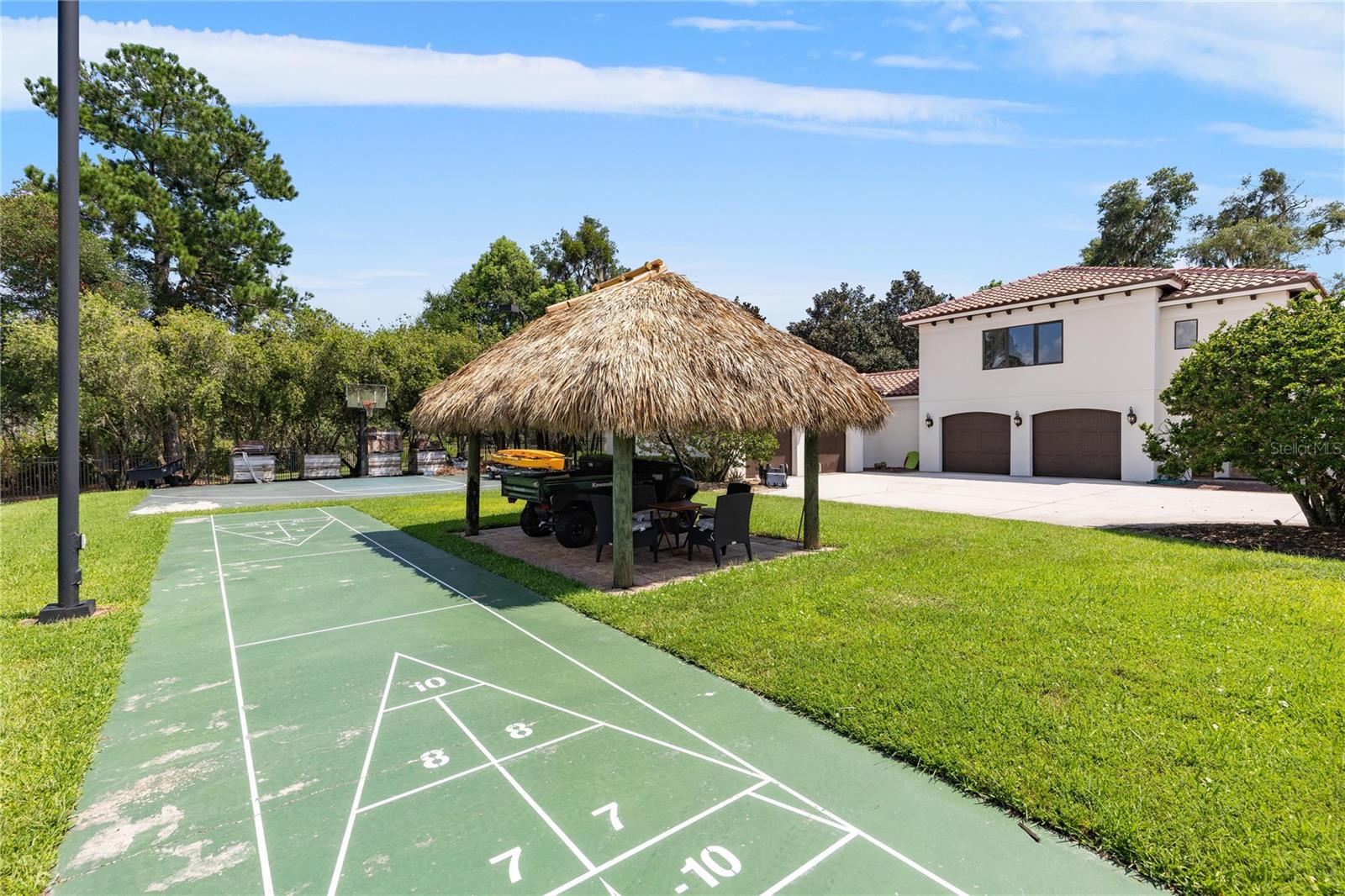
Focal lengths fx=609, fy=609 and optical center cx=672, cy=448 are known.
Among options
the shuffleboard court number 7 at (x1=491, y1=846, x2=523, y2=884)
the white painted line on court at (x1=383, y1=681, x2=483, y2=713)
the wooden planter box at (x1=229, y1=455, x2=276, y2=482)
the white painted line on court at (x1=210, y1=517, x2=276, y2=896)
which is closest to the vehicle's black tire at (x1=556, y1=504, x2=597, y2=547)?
the white painted line on court at (x1=210, y1=517, x2=276, y2=896)

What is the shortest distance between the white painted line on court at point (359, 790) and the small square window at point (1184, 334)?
23.4m

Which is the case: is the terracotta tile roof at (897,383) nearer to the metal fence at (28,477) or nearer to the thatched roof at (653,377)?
the thatched roof at (653,377)

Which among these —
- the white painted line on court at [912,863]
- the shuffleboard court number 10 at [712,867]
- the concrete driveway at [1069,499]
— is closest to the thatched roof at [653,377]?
the shuffleboard court number 10 at [712,867]

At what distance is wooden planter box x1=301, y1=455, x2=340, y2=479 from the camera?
24.0 metres

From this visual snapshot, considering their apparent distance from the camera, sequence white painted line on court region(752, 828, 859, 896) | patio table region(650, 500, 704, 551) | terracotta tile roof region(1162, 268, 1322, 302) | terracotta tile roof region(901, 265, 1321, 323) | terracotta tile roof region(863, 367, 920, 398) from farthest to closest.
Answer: terracotta tile roof region(863, 367, 920, 398) < terracotta tile roof region(901, 265, 1321, 323) < terracotta tile roof region(1162, 268, 1322, 302) < patio table region(650, 500, 704, 551) < white painted line on court region(752, 828, 859, 896)

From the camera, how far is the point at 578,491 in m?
10.2

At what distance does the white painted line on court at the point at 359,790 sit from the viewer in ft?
9.27

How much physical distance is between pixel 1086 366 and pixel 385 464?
26.2 meters

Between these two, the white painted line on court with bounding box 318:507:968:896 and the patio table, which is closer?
the white painted line on court with bounding box 318:507:968:896

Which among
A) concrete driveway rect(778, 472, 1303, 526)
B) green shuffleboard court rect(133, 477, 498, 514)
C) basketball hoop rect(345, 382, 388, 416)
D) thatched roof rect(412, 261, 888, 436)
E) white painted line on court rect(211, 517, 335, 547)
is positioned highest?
basketball hoop rect(345, 382, 388, 416)

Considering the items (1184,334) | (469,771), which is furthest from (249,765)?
(1184,334)

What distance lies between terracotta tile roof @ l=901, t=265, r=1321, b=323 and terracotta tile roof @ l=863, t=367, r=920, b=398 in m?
3.08

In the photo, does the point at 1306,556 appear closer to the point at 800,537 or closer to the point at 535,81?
the point at 800,537

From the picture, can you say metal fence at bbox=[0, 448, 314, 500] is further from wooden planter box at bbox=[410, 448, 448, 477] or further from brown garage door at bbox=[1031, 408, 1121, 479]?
brown garage door at bbox=[1031, 408, 1121, 479]
